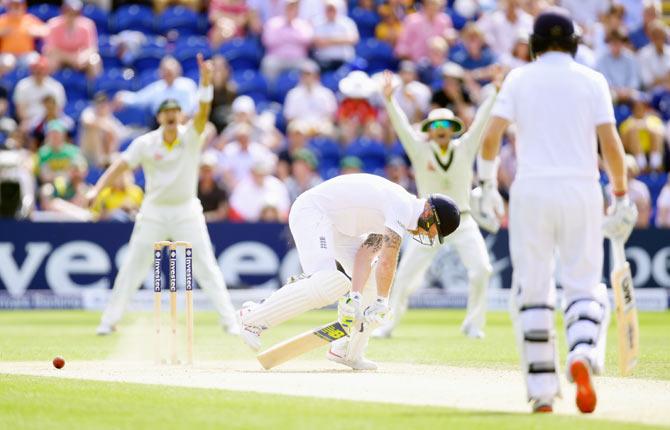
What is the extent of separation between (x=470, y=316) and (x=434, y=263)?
4.93m

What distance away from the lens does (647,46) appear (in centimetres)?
2164

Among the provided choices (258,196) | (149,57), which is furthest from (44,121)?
(258,196)

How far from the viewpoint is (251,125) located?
1920 cm

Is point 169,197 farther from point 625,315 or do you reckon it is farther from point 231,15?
point 231,15

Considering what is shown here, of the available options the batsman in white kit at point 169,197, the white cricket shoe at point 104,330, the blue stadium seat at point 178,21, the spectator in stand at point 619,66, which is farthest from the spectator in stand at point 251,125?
the white cricket shoe at point 104,330

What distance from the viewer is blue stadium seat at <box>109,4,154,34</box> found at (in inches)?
817

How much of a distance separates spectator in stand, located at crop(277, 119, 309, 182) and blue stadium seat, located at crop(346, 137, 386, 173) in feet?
2.30

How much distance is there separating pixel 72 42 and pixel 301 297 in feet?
38.5

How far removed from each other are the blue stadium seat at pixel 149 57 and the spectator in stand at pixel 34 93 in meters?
1.79

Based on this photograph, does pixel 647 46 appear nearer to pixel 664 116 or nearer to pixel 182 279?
pixel 664 116

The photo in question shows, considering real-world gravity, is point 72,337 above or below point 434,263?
above

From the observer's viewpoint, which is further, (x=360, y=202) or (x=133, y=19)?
(x=133, y=19)

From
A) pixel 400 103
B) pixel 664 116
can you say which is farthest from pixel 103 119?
pixel 664 116

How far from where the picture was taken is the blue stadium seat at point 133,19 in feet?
68.1
